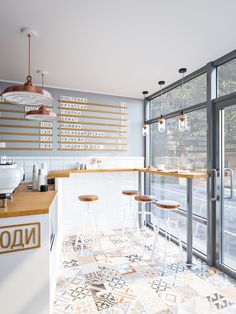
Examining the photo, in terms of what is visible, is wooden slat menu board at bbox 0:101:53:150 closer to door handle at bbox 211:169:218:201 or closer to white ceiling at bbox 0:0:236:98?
white ceiling at bbox 0:0:236:98

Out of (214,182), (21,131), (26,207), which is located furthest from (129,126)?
(26,207)

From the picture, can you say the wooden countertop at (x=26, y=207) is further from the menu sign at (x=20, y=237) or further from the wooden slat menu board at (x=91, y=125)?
the wooden slat menu board at (x=91, y=125)

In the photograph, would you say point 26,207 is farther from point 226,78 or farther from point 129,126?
point 129,126

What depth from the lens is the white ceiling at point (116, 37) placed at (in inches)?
68.8

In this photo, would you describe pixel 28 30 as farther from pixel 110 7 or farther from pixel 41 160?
pixel 41 160

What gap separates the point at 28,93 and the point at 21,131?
214 cm

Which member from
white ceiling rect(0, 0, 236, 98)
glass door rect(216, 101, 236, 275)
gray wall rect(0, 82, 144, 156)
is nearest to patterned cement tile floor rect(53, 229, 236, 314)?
glass door rect(216, 101, 236, 275)

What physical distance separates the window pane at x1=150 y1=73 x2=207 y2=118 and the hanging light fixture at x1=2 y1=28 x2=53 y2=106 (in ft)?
7.22

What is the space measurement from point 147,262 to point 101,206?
147 centimetres

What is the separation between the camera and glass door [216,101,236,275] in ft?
8.27

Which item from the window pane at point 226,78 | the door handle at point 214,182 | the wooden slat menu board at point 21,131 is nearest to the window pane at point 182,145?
the door handle at point 214,182

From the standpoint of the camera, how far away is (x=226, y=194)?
2.59 metres

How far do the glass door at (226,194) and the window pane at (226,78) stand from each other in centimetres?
21

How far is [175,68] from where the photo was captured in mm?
2934
